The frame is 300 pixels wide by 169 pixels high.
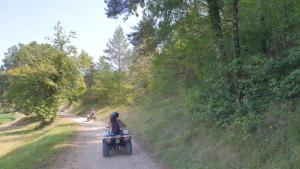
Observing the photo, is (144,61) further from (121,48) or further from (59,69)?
(121,48)

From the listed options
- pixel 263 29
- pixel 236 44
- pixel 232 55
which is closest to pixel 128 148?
pixel 232 55

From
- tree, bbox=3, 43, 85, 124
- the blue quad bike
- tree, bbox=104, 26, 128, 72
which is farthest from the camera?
tree, bbox=104, 26, 128, 72

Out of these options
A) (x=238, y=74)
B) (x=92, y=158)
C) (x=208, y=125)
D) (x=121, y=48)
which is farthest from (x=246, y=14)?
(x=121, y=48)

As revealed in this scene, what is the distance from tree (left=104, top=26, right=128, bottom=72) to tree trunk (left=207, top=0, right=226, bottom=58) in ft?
237

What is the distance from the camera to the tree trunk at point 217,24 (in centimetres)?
1443

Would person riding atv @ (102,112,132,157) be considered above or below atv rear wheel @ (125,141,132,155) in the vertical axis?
above

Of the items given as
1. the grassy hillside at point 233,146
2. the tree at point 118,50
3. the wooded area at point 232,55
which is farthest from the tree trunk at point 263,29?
the tree at point 118,50

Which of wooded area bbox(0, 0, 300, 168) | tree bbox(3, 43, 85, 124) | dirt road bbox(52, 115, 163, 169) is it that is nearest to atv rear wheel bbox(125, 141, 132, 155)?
dirt road bbox(52, 115, 163, 169)

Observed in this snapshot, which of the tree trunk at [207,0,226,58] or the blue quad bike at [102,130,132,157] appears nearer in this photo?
the tree trunk at [207,0,226,58]

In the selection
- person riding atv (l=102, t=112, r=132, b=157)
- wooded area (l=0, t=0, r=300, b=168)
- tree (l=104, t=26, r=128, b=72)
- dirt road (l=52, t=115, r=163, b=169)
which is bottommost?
dirt road (l=52, t=115, r=163, b=169)

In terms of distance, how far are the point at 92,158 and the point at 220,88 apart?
578cm

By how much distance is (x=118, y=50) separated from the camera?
88.5 meters

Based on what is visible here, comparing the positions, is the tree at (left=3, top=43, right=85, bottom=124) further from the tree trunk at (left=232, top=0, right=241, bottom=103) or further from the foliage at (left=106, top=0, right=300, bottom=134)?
the tree trunk at (left=232, top=0, right=241, bottom=103)

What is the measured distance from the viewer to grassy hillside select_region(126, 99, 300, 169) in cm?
916
